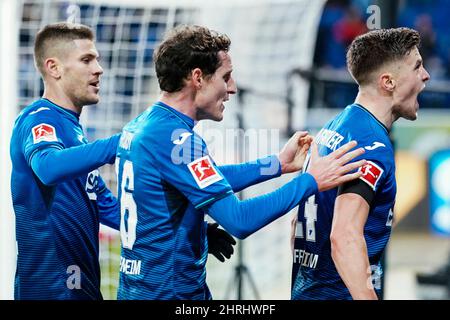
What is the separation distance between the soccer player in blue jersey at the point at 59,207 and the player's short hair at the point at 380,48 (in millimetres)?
1058

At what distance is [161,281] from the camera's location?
280cm

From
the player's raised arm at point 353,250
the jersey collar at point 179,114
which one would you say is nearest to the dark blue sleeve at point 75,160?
the jersey collar at point 179,114

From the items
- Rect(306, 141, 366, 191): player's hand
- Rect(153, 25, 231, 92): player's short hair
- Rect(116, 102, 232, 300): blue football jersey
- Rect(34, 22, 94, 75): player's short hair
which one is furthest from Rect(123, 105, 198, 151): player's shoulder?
Rect(34, 22, 94, 75): player's short hair

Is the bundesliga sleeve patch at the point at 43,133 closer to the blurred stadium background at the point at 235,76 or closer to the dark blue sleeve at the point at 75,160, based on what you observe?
the dark blue sleeve at the point at 75,160

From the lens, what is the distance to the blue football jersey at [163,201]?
2.73 metres

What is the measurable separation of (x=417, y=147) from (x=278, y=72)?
11.6 feet

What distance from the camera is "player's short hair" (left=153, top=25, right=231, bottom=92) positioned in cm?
285

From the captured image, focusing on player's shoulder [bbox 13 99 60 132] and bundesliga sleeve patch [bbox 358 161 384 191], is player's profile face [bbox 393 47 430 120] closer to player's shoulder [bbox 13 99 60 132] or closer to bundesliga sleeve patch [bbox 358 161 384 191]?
bundesliga sleeve patch [bbox 358 161 384 191]

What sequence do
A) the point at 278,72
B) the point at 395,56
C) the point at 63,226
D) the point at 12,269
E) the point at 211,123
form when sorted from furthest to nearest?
1. the point at 278,72
2. the point at 211,123
3. the point at 12,269
4. the point at 63,226
5. the point at 395,56

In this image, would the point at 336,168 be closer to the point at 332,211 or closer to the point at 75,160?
the point at 332,211

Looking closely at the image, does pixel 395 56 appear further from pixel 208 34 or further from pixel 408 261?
pixel 408 261

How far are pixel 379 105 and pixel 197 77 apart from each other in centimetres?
64

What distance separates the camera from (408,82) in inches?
118

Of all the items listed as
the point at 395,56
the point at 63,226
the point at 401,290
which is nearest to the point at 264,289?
the point at 401,290
